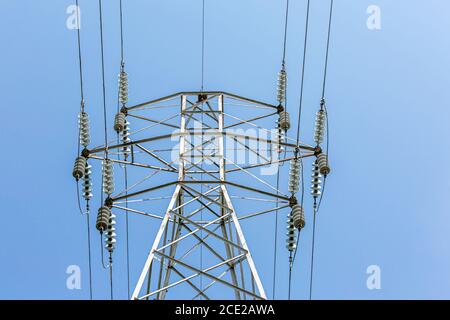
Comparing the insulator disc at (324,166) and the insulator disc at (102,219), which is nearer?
the insulator disc at (102,219)

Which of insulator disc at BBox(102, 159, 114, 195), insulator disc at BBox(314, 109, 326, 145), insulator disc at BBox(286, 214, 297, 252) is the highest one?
insulator disc at BBox(314, 109, 326, 145)

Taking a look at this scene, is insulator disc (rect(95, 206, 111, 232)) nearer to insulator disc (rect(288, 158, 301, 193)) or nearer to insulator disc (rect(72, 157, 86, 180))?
insulator disc (rect(72, 157, 86, 180))

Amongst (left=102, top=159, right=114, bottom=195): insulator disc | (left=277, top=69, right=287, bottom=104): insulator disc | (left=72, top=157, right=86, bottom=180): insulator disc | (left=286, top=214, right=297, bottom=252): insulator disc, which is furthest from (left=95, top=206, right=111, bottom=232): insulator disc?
(left=277, top=69, right=287, bottom=104): insulator disc

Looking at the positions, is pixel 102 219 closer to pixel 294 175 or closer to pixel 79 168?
pixel 79 168

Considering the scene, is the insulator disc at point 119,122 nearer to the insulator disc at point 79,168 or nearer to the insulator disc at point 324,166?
the insulator disc at point 79,168

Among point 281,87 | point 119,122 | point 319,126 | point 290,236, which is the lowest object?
point 290,236

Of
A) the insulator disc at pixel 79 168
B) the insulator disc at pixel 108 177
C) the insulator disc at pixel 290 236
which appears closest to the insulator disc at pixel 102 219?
the insulator disc at pixel 108 177

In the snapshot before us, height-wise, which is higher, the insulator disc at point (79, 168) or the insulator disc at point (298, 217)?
the insulator disc at point (79, 168)

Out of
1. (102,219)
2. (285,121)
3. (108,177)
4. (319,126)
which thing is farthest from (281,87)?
(102,219)

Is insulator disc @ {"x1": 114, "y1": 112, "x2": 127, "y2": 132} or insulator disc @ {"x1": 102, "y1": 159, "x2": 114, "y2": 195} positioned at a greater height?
insulator disc @ {"x1": 114, "y1": 112, "x2": 127, "y2": 132}

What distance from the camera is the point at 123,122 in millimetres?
24109
